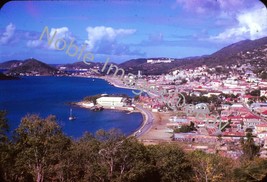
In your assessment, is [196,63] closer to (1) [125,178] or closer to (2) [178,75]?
(2) [178,75]

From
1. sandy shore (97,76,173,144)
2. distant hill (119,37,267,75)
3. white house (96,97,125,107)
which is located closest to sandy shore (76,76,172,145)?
sandy shore (97,76,173,144)

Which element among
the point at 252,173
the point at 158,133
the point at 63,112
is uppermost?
the point at 252,173

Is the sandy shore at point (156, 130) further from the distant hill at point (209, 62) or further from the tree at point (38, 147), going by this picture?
the distant hill at point (209, 62)

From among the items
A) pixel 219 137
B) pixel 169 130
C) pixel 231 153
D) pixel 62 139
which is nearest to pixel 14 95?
pixel 169 130

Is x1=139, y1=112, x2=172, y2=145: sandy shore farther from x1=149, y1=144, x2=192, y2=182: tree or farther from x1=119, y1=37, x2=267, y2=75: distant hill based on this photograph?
x1=119, y1=37, x2=267, y2=75: distant hill

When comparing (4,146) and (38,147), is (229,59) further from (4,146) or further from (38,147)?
(4,146)

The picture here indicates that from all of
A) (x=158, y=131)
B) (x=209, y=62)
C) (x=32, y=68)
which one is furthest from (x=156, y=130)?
(x=209, y=62)
